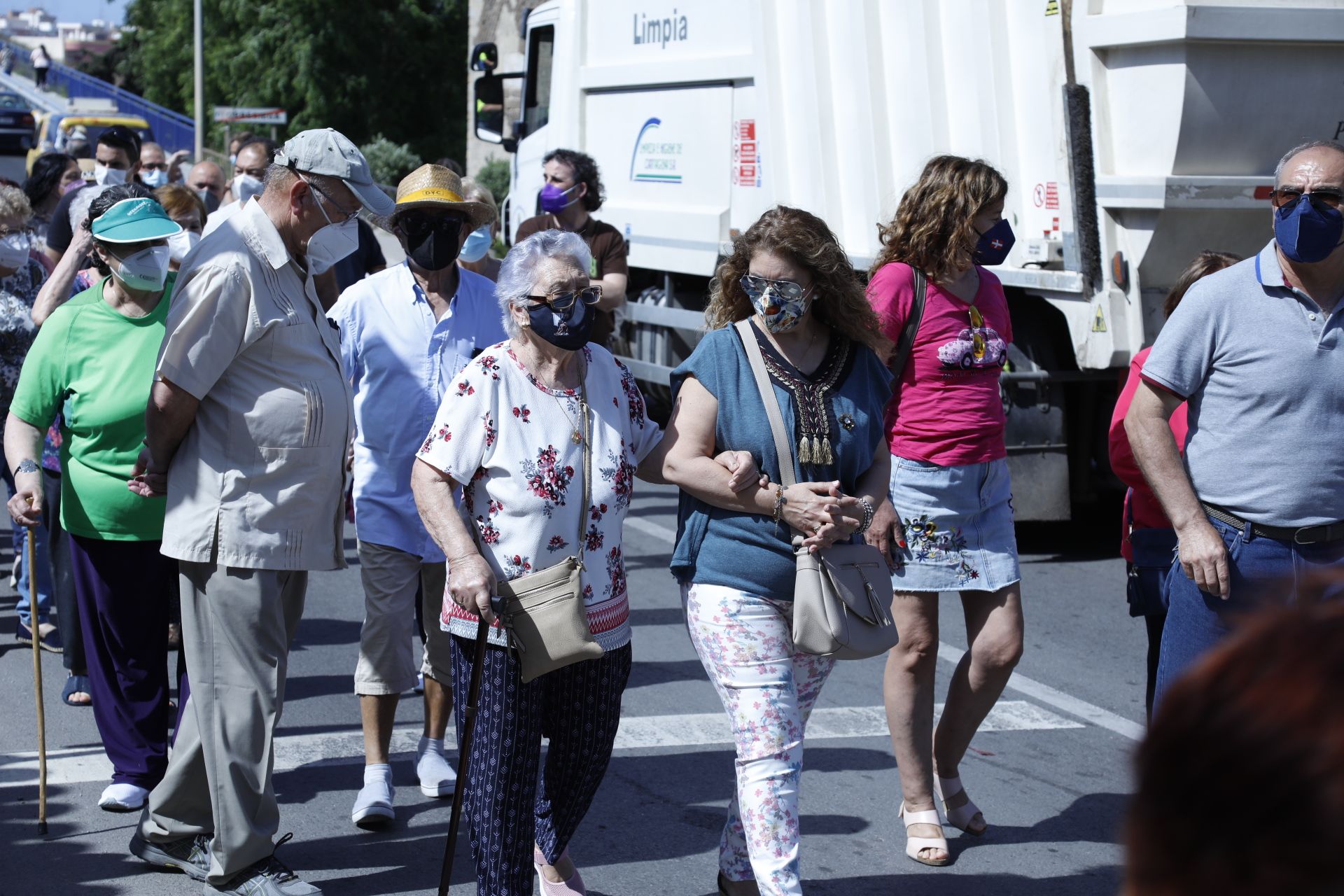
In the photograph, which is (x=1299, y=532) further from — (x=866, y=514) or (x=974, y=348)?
(x=974, y=348)

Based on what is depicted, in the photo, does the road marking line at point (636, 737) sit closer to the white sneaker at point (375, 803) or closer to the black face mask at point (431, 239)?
the white sneaker at point (375, 803)

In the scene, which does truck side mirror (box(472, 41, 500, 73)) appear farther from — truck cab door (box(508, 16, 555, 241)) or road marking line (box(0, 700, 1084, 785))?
road marking line (box(0, 700, 1084, 785))

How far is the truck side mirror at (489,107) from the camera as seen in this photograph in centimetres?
1413

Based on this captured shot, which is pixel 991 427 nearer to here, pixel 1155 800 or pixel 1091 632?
pixel 1091 632

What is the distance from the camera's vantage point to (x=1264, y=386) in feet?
12.2

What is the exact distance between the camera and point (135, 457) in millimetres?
4625

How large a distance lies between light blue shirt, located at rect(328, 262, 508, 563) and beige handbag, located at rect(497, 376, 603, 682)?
132cm

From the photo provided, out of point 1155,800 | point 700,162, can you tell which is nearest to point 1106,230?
point 700,162

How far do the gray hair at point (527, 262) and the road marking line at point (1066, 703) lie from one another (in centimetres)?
291

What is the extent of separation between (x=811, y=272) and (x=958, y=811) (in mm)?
1914

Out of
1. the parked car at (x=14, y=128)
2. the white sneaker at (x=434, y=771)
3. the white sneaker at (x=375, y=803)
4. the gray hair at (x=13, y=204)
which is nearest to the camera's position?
the white sneaker at (x=375, y=803)

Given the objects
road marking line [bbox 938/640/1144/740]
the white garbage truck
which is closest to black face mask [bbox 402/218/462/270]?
road marking line [bbox 938/640/1144/740]

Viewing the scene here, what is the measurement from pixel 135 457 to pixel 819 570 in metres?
2.19

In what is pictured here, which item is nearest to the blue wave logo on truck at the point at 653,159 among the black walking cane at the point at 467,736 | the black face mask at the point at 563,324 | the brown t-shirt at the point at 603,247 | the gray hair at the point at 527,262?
the brown t-shirt at the point at 603,247
